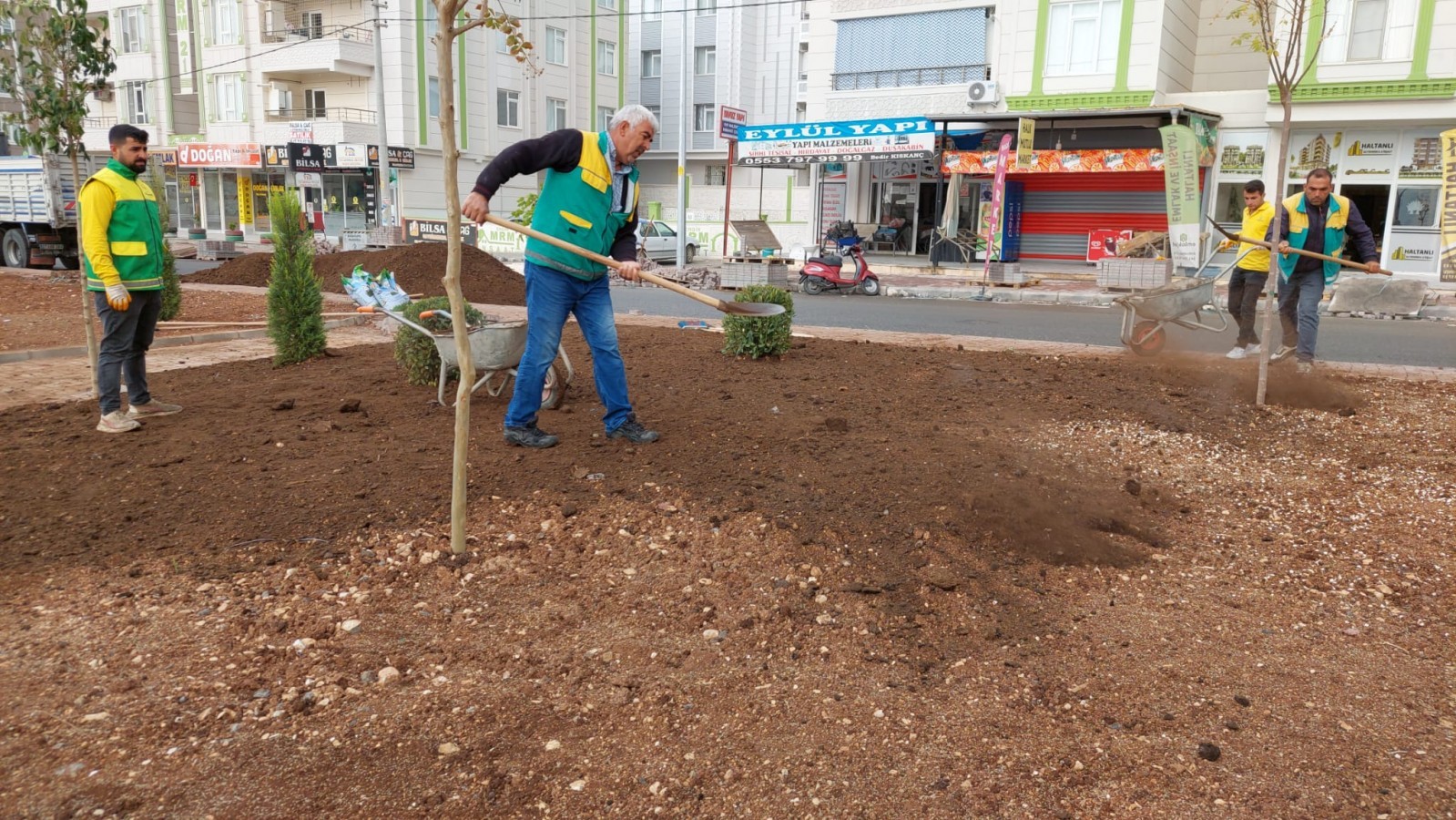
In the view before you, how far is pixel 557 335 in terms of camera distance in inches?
208

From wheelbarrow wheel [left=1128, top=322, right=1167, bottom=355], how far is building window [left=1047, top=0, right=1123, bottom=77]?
1638 centimetres

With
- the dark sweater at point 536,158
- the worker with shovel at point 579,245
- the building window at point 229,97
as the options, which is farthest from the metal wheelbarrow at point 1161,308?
A: the building window at point 229,97

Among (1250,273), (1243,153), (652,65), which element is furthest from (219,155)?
(1250,273)

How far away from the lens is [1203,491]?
5152 mm

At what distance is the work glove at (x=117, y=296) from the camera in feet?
18.6

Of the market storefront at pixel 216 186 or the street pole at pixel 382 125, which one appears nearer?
the street pole at pixel 382 125

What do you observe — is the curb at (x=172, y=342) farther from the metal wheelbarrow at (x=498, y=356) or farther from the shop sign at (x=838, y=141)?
the shop sign at (x=838, y=141)

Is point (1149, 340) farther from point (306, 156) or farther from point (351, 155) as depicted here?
point (306, 156)

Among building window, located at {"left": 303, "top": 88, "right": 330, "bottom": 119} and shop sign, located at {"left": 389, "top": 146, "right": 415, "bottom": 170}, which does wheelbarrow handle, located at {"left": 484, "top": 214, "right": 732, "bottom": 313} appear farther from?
building window, located at {"left": 303, "top": 88, "right": 330, "bottom": 119}

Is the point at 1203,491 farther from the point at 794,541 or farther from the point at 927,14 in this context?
the point at 927,14

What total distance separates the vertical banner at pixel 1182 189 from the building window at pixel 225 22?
3454cm

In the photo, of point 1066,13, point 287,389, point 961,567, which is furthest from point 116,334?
point 1066,13

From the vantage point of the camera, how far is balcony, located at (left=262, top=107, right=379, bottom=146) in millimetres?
36219

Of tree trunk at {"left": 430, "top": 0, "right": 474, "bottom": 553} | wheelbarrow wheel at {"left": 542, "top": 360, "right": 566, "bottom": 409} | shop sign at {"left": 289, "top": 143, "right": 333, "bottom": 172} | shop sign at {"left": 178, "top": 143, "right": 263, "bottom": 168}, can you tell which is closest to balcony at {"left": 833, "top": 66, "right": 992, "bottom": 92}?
shop sign at {"left": 289, "top": 143, "right": 333, "bottom": 172}
